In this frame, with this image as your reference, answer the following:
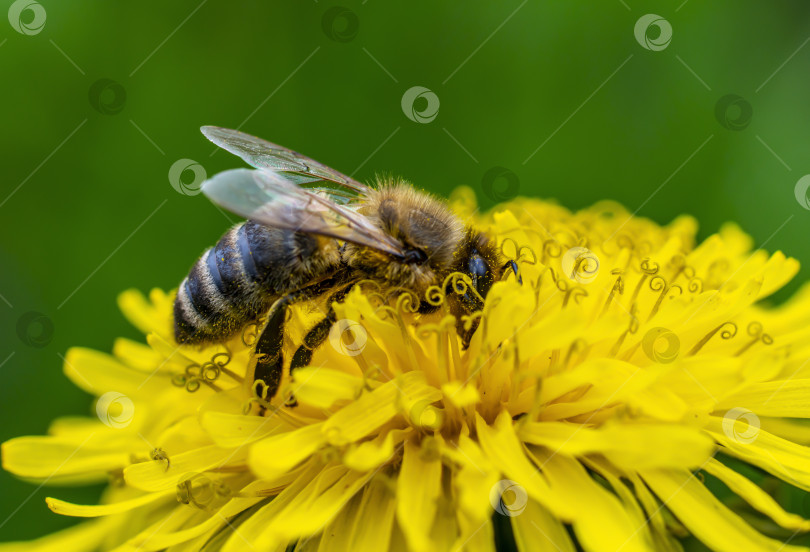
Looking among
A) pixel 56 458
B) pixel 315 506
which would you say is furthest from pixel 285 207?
pixel 56 458

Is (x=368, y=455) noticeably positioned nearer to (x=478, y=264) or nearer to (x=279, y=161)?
(x=478, y=264)

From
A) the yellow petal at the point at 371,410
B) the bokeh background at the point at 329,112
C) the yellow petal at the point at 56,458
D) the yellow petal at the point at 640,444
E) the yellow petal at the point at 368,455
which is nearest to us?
the yellow petal at the point at 640,444

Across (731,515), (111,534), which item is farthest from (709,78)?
(111,534)

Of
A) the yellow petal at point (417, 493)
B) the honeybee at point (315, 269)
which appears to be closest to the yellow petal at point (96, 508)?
the honeybee at point (315, 269)

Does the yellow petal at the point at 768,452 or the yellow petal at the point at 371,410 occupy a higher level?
the yellow petal at the point at 768,452

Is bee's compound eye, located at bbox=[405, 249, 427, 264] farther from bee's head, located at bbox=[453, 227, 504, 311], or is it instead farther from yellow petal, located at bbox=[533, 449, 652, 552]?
yellow petal, located at bbox=[533, 449, 652, 552]

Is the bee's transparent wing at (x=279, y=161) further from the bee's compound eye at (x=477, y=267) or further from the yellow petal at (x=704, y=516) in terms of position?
the yellow petal at (x=704, y=516)

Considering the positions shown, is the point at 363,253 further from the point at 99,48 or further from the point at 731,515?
the point at 99,48
